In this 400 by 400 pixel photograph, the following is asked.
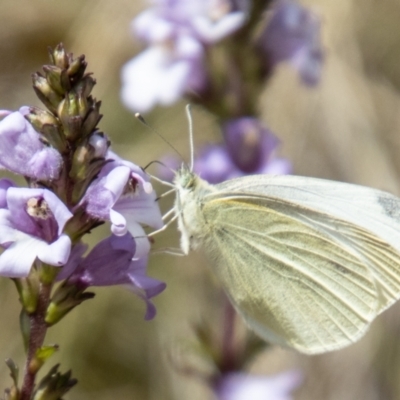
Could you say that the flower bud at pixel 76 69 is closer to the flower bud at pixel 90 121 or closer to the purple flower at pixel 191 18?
the flower bud at pixel 90 121

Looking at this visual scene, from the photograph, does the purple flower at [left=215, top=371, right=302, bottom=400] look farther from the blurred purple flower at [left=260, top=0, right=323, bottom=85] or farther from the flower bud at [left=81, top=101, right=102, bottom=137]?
the flower bud at [left=81, top=101, right=102, bottom=137]

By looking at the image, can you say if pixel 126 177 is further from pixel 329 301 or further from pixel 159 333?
pixel 159 333

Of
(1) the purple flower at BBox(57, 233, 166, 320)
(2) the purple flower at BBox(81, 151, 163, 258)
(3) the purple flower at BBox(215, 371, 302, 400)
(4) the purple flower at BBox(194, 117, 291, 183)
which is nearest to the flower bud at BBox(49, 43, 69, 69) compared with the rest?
(2) the purple flower at BBox(81, 151, 163, 258)

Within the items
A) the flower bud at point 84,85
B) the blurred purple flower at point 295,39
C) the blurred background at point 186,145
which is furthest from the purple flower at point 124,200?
the blurred background at point 186,145

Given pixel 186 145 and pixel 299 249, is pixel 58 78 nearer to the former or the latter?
pixel 299 249

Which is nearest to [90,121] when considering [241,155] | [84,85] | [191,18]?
[84,85]

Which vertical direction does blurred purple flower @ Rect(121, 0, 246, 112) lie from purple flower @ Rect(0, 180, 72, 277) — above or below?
above

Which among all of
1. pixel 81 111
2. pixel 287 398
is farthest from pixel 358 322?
pixel 81 111
